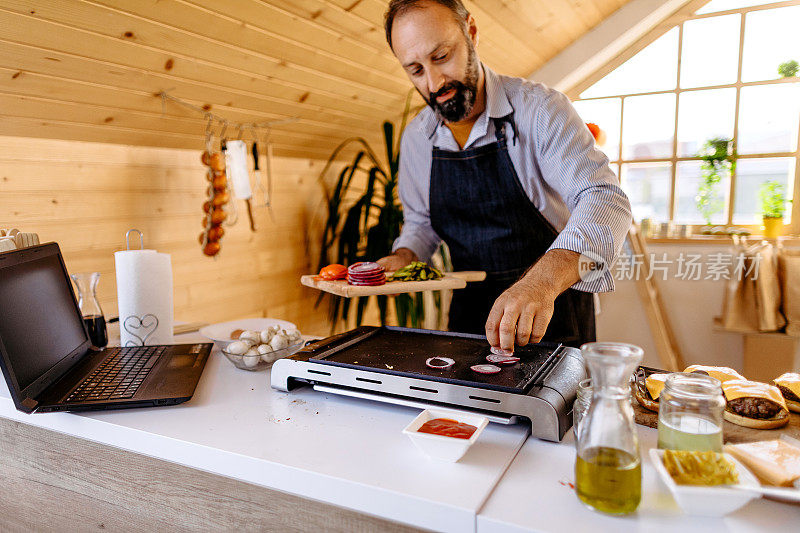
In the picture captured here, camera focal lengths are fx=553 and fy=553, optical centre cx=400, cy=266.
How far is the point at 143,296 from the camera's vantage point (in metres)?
1.57

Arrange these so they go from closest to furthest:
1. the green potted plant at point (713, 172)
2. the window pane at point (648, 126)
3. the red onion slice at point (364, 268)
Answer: the red onion slice at point (364, 268) → the green potted plant at point (713, 172) → the window pane at point (648, 126)

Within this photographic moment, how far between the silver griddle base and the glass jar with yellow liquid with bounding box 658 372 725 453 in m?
0.18

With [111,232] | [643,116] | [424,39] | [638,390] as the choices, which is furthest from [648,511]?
[643,116]

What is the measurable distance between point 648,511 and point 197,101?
7.01ft

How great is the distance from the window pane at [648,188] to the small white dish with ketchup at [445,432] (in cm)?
333

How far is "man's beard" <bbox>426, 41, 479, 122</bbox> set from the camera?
1745 millimetres

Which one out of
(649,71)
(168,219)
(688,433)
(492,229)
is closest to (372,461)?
(688,433)

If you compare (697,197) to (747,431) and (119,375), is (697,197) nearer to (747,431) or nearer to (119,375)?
(747,431)

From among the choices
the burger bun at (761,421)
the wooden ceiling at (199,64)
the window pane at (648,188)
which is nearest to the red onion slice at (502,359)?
the burger bun at (761,421)

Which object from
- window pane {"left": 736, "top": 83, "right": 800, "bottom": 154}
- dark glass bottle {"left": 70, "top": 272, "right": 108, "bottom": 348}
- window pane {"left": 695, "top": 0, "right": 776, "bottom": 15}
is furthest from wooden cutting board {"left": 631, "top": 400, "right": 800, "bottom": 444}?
window pane {"left": 695, "top": 0, "right": 776, "bottom": 15}

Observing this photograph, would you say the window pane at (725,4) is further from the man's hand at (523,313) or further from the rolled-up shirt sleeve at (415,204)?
the man's hand at (523,313)

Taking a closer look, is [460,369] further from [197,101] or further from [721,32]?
[721,32]

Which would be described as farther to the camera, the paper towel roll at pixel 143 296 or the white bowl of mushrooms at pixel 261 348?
the paper towel roll at pixel 143 296

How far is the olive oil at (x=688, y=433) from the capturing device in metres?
0.80
